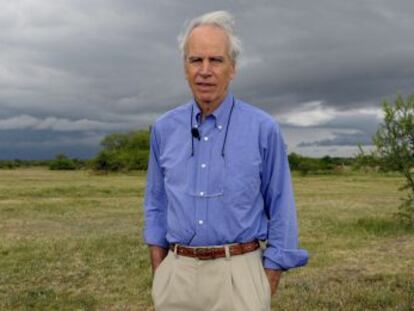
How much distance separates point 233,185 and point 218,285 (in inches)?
24.0

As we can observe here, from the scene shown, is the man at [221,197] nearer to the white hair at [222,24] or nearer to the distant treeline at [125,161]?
the white hair at [222,24]

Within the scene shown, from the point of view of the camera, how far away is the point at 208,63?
355 cm

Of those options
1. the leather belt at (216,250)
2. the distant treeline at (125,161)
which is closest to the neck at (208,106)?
the leather belt at (216,250)

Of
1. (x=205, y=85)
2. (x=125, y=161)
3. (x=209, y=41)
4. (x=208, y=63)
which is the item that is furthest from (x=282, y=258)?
(x=125, y=161)

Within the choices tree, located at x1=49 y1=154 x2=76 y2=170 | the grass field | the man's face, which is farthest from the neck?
tree, located at x1=49 y1=154 x2=76 y2=170

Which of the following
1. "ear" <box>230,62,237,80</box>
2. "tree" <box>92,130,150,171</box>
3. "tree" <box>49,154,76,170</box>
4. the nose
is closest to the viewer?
the nose

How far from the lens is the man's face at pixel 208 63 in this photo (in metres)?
3.55

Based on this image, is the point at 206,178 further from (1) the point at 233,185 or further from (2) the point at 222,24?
(2) the point at 222,24

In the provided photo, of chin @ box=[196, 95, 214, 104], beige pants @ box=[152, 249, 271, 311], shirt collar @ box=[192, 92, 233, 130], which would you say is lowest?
beige pants @ box=[152, 249, 271, 311]

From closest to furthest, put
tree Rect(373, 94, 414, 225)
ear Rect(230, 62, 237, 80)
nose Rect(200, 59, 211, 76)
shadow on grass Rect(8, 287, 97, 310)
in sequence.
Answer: nose Rect(200, 59, 211, 76) → ear Rect(230, 62, 237, 80) → shadow on grass Rect(8, 287, 97, 310) → tree Rect(373, 94, 414, 225)

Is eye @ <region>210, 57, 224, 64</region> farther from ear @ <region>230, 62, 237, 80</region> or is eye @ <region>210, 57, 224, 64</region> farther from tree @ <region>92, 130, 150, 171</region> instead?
tree @ <region>92, 130, 150, 171</region>

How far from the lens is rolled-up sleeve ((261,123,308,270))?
3514 millimetres

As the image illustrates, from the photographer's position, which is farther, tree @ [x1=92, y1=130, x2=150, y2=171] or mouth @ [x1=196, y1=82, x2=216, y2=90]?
tree @ [x1=92, y1=130, x2=150, y2=171]

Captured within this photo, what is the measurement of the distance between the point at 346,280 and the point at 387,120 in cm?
1135
